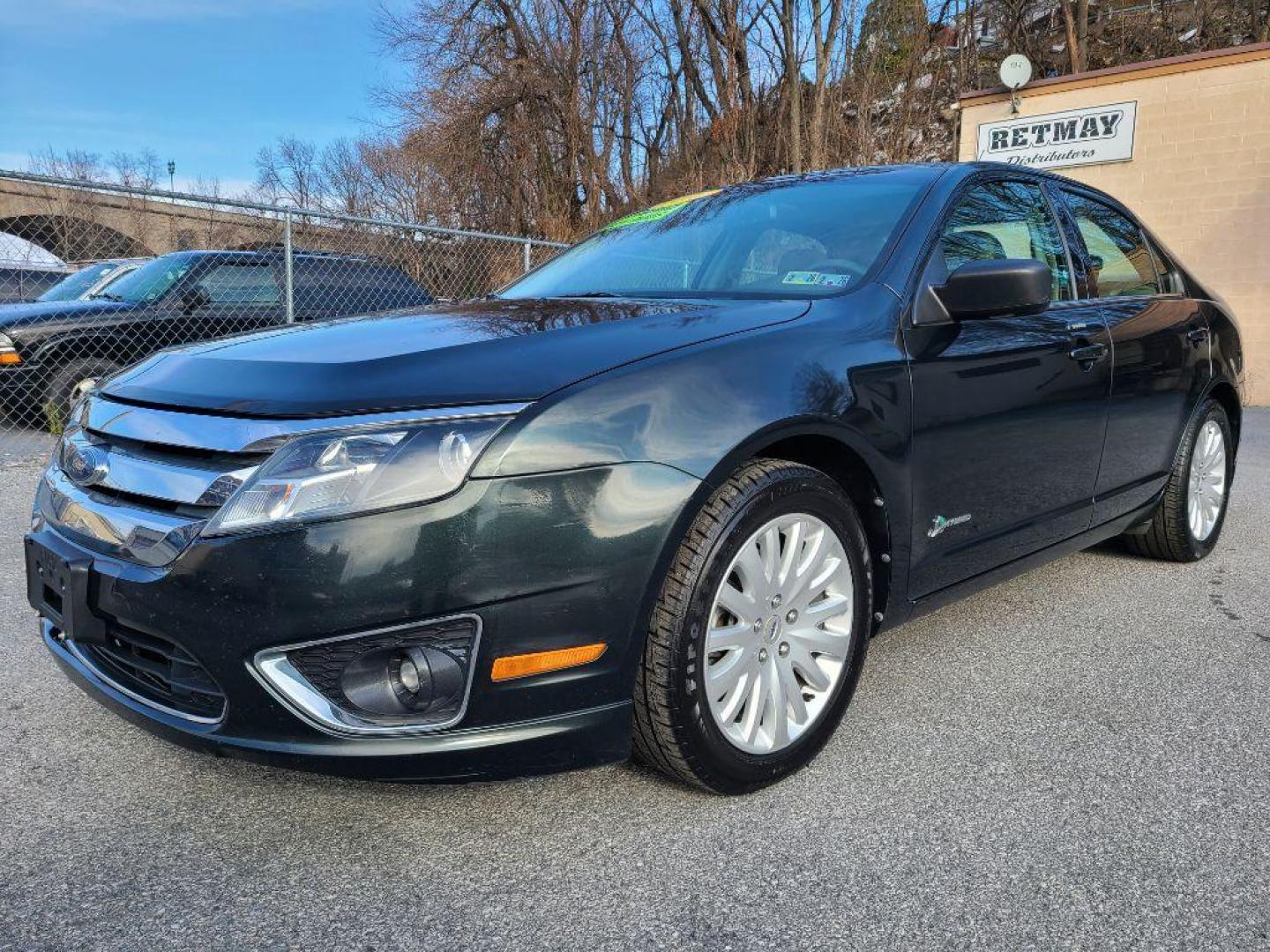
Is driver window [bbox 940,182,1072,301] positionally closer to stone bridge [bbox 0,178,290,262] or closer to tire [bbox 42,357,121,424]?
stone bridge [bbox 0,178,290,262]

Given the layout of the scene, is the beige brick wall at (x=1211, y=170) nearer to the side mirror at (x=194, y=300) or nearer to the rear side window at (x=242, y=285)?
the rear side window at (x=242, y=285)

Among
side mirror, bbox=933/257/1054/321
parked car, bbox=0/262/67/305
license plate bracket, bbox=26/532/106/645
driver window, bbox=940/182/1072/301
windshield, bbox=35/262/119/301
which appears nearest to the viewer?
license plate bracket, bbox=26/532/106/645

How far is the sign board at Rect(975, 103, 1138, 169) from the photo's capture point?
489 inches

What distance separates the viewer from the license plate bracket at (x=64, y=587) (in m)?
1.96

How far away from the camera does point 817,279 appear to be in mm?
2646

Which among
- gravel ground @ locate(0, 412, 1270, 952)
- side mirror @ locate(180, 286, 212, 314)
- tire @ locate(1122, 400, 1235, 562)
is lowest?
gravel ground @ locate(0, 412, 1270, 952)

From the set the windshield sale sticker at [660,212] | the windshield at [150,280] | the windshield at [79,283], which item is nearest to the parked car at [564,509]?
the windshield sale sticker at [660,212]

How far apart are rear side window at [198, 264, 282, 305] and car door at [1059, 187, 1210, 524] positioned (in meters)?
6.32

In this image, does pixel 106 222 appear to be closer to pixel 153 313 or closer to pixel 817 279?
pixel 153 313

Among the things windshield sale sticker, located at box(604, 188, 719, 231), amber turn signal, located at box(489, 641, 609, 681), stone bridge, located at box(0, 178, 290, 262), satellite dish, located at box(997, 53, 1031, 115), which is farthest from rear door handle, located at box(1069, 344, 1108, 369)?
satellite dish, located at box(997, 53, 1031, 115)

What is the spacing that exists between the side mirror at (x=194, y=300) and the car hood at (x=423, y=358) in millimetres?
5852

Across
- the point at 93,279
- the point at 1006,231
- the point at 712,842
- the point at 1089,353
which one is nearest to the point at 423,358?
the point at 712,842

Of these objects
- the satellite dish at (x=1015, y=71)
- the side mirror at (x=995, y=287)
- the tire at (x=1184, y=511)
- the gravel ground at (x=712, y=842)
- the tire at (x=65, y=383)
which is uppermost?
the satellite dish at (x=1015, y=71)

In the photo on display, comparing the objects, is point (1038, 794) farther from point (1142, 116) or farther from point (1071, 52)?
point (1071, 52)
